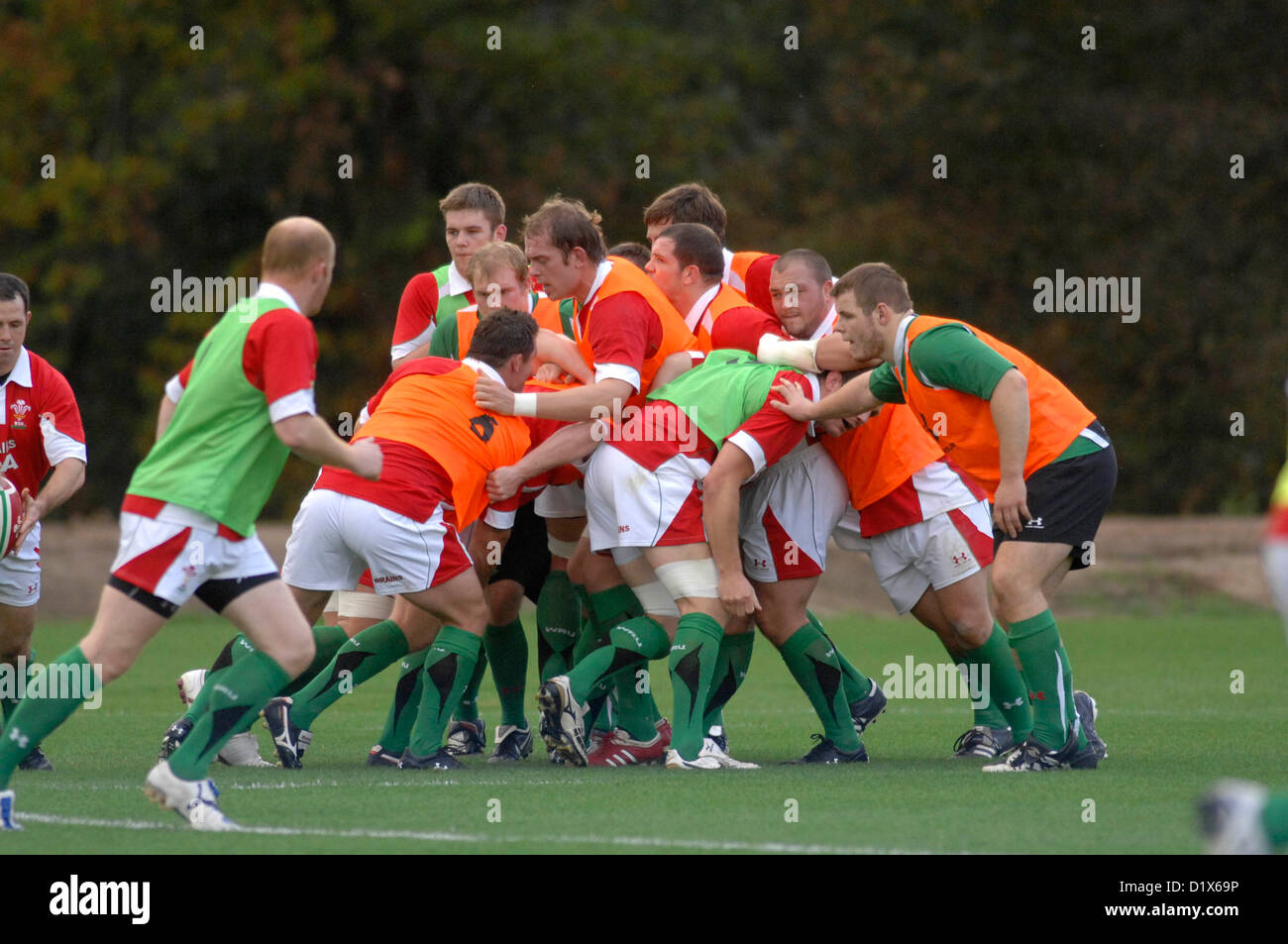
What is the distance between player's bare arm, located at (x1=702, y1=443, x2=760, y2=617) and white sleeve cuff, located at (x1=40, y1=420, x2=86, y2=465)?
282 cm

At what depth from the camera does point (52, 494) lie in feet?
24.0

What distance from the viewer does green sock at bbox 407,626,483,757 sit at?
22.5ft

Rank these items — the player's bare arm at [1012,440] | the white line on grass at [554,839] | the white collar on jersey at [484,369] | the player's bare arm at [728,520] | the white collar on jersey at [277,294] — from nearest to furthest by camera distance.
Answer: the white line on grass at [554,839] → the white collar on jersey at [277,294] → the player's bare arm at [1012,440] → the player's bare arm at [728,520] → the white collar on jersey at [484,369]

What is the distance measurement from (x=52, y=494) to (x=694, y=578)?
2.72 metres

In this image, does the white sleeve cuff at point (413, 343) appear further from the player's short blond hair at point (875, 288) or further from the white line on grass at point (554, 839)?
the white line on grass at point (554, 839)

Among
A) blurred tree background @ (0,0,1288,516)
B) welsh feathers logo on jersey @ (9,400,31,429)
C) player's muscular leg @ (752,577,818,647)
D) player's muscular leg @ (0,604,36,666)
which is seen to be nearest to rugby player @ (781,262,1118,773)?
player's muscular leg @ (752,577,818,647)

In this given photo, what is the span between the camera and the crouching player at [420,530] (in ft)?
22.2

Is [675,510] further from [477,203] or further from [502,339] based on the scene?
[477,203]

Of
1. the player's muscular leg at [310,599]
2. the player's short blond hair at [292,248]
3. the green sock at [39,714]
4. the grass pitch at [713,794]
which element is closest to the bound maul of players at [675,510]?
the player's muscular leg at [310,599]

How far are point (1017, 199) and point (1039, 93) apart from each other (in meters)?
1.41

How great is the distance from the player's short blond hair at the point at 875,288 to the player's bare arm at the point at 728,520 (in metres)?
0.76

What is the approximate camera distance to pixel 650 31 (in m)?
24.9

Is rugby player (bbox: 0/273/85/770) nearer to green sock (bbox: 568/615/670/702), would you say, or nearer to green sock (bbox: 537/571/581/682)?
green sock (bbox: 537/571/581/682)

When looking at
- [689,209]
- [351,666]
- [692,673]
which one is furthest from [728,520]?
[689,209]
